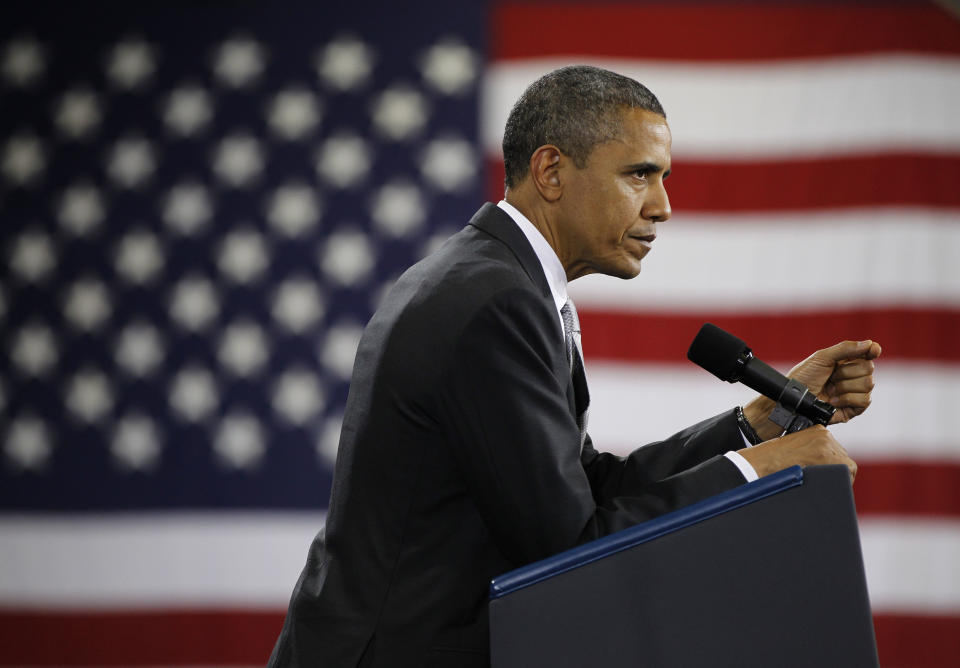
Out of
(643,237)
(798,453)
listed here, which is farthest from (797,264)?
(798,453)

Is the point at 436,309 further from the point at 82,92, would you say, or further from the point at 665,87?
the point at 82,92

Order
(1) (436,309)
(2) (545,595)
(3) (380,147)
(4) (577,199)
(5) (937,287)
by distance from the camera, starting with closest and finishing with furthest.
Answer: (2) (545,595)
(1) (436,309)
(4) (577,199)
(5) (937,287)
(3) (380,147)

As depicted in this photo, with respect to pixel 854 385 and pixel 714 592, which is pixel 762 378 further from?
pixel 714 592

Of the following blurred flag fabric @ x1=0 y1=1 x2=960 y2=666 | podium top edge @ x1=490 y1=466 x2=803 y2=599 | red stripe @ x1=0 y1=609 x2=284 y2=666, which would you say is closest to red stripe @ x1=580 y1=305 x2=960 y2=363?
blurred flag fabric @ x1=0 y1=1 x2=960 y2=666

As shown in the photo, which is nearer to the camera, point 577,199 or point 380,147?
point 577,199

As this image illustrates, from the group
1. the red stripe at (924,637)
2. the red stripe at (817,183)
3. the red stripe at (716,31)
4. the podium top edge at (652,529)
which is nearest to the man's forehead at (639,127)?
the podium top edge at (652,529)

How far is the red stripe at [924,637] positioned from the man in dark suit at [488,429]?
2082mm

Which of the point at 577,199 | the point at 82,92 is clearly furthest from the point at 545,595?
the point at 82,92

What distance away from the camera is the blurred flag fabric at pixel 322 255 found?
321 centimetres

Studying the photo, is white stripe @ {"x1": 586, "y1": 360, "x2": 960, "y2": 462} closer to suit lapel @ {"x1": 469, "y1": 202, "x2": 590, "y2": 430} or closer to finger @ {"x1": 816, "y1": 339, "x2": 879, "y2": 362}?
finger @ {"x1": 816, "y1": 339, "x2": 879, "y2": 362}

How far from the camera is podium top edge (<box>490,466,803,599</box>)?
88 centimetres

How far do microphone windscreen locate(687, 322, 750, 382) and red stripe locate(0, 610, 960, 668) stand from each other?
7.61 feet

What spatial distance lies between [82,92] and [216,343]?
1.00 metres

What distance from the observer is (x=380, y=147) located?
3424 mm
